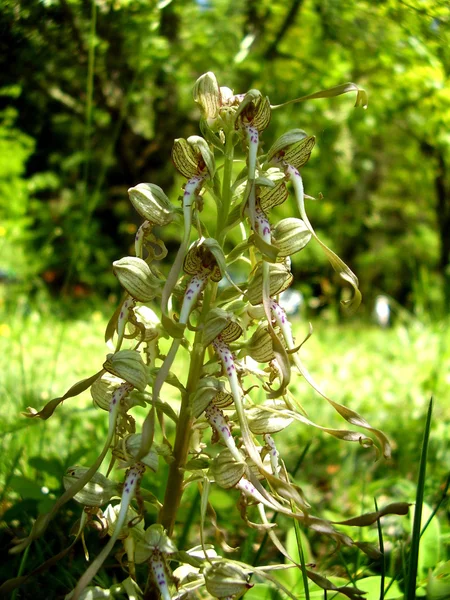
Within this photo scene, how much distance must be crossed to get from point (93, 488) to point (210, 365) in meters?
0.20

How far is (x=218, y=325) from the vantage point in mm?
675

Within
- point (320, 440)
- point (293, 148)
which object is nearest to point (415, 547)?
point (293, 148)

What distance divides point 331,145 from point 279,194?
3.88 metres

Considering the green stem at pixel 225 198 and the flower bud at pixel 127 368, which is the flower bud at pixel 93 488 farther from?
the green stem at pixel 225 198

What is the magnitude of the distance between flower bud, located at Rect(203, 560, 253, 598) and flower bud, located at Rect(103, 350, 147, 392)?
22 cm

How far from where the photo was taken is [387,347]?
3207mm

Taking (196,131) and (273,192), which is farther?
(196,131)

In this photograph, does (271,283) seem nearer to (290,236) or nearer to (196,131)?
(290,236)

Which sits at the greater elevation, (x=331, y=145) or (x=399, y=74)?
(x=399, y=74)

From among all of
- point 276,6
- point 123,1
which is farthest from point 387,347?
point 123,1

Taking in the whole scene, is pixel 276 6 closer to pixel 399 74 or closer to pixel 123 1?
pixel 399 74

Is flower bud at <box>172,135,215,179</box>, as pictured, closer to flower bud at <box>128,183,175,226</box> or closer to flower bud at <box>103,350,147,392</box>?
flower bud at <box>128,183,175,226</box>

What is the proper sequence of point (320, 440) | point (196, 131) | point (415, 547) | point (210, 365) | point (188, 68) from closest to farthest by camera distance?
point (415, 547) → point (210, 365) → point (320, 440) → point (188, 68) → point (196, 131)

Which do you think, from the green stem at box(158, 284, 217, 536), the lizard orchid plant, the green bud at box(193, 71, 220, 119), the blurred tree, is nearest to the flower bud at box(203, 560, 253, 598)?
the lizard orchid plant
